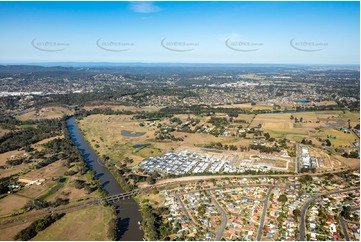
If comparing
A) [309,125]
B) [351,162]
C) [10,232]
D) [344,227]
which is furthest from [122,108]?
[344,227]

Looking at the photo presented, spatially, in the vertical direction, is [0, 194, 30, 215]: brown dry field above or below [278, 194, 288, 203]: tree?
below

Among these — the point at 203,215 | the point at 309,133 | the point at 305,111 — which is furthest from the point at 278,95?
the point at 203,215

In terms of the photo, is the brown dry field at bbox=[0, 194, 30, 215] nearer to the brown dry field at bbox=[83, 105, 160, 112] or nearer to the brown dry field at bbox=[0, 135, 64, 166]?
the brown dry field at bbox=[0, 135, 64, 166]

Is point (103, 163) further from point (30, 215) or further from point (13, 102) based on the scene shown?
point (13, 102)

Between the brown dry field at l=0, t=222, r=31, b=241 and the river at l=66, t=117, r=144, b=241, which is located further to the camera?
the river at l=66, t=117, r=144, b=241

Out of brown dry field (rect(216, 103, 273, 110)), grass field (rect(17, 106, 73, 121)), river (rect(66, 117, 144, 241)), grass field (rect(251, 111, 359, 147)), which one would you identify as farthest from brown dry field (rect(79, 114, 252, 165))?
brown dry field (rect(216, 103, 273, 110))

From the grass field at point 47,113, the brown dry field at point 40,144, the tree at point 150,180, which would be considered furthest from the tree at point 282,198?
the grass field at point 47,113
